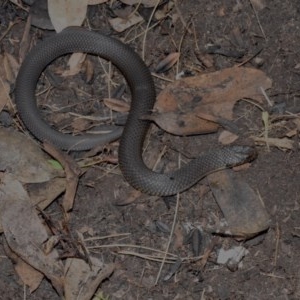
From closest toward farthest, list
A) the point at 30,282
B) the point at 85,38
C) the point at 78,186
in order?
1. the point at 30,282
2. the point at 78,186
3. the point at 85,38

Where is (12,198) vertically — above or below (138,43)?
below

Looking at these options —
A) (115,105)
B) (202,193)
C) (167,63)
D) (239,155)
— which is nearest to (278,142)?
(239,155)

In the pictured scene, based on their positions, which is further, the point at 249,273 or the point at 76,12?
the point at 76,12

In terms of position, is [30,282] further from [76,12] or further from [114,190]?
[76,12]

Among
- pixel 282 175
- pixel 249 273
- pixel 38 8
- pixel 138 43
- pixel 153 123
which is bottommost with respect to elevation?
pixel 249 273

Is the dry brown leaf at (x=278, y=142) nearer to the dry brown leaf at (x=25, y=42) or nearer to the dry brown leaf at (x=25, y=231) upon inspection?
the dry brown leaf at (x=25, y=231)

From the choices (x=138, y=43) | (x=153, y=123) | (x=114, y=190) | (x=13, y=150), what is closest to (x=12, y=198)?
(x=13, y=150)

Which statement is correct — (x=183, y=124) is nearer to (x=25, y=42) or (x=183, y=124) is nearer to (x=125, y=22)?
(x=125, y=22)
